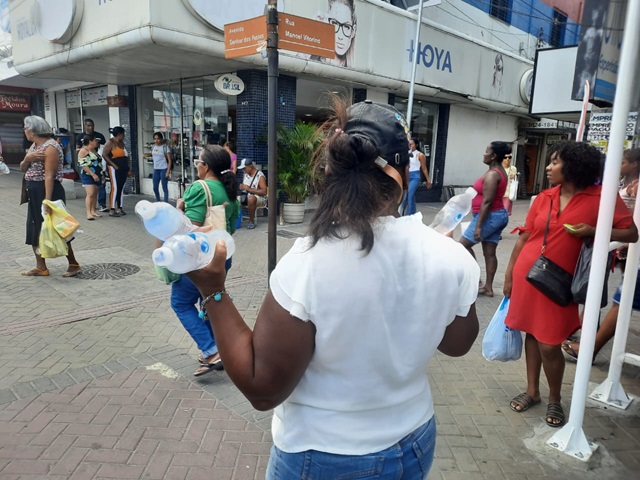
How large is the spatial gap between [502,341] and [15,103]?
21.3 m

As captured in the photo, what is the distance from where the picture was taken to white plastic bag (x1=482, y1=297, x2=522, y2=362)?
3.18 meters

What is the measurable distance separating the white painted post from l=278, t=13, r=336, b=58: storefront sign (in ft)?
7.23

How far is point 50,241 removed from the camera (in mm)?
5527

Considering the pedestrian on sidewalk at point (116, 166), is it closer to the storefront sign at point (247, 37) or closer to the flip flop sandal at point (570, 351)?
the storefront sign at point (247, 37)

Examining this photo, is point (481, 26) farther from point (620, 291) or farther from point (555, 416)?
point (555, 416)

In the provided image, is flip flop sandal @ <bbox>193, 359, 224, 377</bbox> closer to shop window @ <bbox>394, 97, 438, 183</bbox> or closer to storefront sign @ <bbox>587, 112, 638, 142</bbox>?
storefront sign @ <bbox>587, 112, 638, 142</bbox>

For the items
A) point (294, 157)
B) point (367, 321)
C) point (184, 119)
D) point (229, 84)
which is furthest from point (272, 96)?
point (184, 119)

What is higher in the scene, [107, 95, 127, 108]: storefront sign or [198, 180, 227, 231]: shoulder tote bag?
[107, 95, 127, 108]: storefront sign

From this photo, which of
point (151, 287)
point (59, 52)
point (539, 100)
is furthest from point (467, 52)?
point (151, 287)

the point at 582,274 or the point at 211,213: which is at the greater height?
the point at 211,213

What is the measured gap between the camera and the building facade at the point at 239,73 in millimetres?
8352

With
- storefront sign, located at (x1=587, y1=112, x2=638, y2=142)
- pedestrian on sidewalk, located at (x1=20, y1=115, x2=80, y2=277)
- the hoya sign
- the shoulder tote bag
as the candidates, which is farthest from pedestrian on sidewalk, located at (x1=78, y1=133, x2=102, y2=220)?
storefront sign, located at (x1=587, y1=112, x2=638, y2=142)

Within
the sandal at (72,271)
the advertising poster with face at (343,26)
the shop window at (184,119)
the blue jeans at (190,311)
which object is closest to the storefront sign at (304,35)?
the blue jeans at (190,311)

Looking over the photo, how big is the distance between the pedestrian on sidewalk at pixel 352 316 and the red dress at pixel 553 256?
75.6 inches
